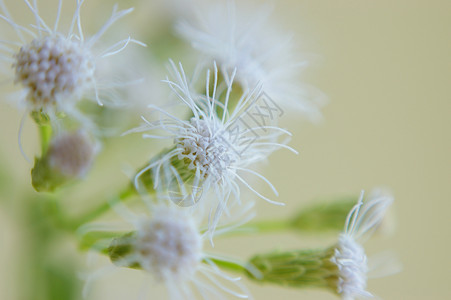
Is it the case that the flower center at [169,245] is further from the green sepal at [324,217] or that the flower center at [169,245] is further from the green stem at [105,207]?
the green sepal at [324,217]

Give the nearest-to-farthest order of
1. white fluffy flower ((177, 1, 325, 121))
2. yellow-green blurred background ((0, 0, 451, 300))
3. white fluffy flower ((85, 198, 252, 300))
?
white fluffy flower ((85, 198, 252, 300)) → white fluffy flower ((177, 1, 325, 121)) → yellow-green blurred background ((0, 0, 451, 300))

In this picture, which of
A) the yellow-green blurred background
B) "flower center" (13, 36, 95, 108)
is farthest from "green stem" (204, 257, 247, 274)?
the yellow-green blurred background

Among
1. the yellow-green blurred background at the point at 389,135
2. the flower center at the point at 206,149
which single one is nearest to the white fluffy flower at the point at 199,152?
the flower center at the point at 206,149

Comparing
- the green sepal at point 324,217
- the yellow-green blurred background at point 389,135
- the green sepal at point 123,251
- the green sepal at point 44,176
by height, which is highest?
the yellow-green blurred background at point 389,135

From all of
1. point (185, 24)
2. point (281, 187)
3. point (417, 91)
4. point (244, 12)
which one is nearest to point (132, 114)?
point (185, 24)

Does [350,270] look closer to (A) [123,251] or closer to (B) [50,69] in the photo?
(A) [123,251]

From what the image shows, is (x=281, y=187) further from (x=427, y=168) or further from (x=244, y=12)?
(x=244, y=12)

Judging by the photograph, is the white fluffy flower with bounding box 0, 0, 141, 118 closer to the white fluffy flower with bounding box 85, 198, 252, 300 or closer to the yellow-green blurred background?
the white fluffy flower with bounding box 85, 198, 252, 300
